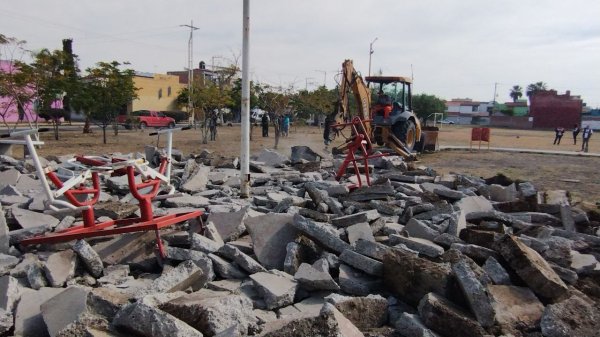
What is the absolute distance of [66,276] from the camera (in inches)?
148

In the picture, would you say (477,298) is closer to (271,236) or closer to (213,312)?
(213,312)

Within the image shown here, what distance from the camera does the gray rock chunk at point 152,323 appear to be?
2650 millimetres

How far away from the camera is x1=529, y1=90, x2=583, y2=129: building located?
6384cm

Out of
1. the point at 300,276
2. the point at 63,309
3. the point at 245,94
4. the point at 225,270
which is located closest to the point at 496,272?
the point at 300,276

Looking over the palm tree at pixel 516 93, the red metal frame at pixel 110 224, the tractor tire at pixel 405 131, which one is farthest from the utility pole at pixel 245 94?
the palm tree at pixel 516 93

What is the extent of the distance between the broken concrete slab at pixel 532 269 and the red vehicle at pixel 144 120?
98.1 feet

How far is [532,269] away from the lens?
3.72 m

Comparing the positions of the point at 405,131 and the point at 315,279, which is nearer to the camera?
the point at 315,279

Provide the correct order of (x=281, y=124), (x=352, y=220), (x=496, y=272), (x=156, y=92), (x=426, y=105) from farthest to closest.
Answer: (x=426, y=105), (x=156, y=92), (x=281, y=124), (x=352, y=220), (x=496, y=272)

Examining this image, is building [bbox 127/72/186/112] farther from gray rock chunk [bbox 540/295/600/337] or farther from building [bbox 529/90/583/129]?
building [bbox 529/90/583/129]

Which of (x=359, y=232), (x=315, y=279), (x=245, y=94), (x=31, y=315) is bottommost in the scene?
(x=31, y=315)

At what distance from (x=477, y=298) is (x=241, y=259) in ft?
6.26

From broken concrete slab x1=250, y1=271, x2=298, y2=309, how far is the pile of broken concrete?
0.01 meters

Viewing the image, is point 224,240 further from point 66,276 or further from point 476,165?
point 476,165
